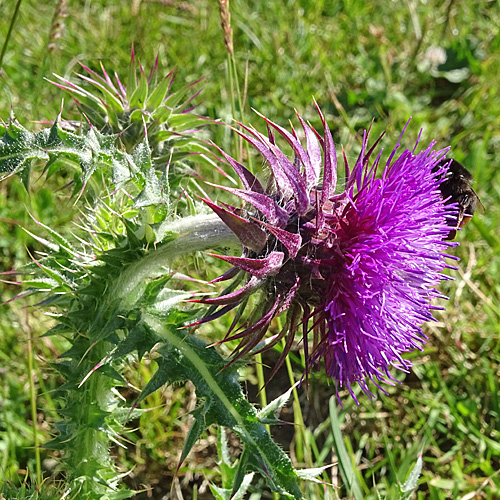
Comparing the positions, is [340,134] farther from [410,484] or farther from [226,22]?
[410,484]

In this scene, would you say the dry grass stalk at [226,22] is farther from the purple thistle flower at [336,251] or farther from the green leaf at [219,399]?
the green leaf at [219,399]

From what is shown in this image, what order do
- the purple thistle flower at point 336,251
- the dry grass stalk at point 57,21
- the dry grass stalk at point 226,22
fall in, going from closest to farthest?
the purple thistle flower at point 336,251 < the dry grass stalk at point 226,22 < the dry grass stalk at point 57,21

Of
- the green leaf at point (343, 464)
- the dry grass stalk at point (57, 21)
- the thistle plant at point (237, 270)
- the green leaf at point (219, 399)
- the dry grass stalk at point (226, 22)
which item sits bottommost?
the green leaf at point (343, 464)

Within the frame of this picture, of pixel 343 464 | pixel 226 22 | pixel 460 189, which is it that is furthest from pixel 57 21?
pixel 343 464

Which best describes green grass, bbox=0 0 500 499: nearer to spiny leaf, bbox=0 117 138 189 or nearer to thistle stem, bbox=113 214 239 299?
spiny leaf, bbox=0 117 138 189

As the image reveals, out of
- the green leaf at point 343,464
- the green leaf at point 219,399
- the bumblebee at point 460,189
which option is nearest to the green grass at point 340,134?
the green leaf at point 343,464

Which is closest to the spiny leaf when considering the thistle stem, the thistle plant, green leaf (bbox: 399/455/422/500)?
the thistle plant

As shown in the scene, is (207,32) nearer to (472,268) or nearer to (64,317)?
(472,268)
